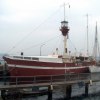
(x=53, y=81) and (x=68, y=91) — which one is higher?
(x=53, y=81)

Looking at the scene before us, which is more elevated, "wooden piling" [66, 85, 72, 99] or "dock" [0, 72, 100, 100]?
"dock" [0, 72, 100, 100]

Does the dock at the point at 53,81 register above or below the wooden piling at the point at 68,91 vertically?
above

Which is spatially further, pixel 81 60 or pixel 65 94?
pixel 81 60

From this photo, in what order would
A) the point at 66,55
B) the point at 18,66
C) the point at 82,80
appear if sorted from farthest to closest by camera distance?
the point at 66,55 < the point at 18,66 < the point at 82,80

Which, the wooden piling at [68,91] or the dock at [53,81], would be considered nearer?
the dock at [53,81]

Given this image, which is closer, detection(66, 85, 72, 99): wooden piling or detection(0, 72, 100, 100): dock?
detection(0, 72, 100, 100): dock

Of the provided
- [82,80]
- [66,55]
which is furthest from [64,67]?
[82,80]

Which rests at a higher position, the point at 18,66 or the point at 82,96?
Result: the point at 18,66

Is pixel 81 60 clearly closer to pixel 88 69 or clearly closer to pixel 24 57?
pixel 88 69

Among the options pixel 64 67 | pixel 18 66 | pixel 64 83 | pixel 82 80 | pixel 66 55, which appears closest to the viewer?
pixel 64 83

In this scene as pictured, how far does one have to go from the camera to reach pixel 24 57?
154ft

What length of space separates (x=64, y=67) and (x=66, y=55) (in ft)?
18.8

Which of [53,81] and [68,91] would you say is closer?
[53,81]

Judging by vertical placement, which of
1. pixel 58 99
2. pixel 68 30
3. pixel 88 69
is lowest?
pixel 58 99
